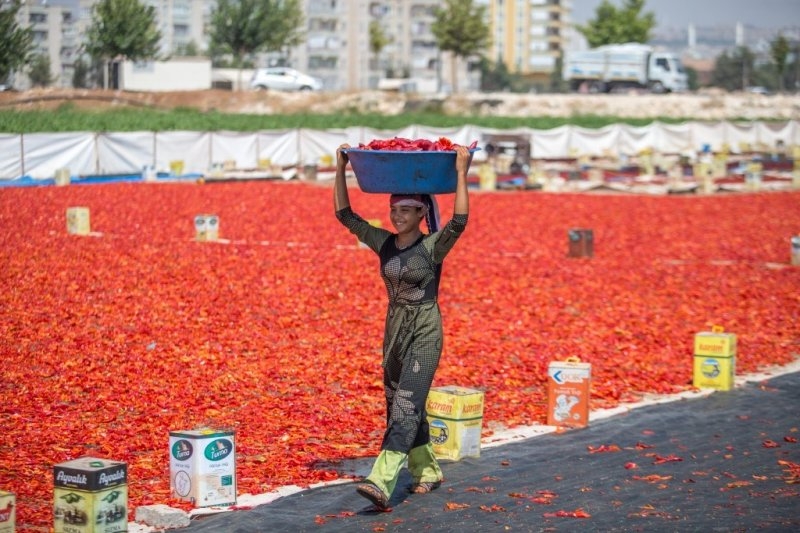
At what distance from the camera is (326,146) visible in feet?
178

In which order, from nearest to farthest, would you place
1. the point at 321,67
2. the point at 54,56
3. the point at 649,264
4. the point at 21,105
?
1. the point at 649,264
2. the point at 21,105
3. the point at 54,56
4. the point at 321,67

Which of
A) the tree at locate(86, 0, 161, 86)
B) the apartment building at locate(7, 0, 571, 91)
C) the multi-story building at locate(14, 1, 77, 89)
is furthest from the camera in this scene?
the apartment building at locate(7, 0, 571, 91)

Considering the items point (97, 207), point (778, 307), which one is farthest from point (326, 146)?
point (778, 307)

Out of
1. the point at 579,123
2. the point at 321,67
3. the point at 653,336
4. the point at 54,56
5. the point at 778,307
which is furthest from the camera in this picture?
the point at 321,67

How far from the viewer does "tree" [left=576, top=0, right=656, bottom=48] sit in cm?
12950

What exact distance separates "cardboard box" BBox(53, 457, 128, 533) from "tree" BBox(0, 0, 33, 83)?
31859 millimetres

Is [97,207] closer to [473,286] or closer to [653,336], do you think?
[473,286]

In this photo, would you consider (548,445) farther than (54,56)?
No

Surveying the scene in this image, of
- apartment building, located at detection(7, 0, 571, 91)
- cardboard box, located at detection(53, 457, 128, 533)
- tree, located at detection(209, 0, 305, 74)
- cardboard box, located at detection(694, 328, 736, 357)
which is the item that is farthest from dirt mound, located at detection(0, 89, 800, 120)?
cardboard box, located at detection(53, 457, 128, 533)

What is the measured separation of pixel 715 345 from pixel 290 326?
220 inches

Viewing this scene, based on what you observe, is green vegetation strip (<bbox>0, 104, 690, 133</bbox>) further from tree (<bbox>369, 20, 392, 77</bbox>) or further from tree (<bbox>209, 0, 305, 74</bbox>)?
tree (<bbox>369, 20, 392, 77</bbox>)

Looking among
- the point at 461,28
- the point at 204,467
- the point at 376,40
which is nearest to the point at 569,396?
the point at 204,467

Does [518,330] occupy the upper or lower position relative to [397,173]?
lower

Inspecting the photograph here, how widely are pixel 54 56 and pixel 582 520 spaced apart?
83308 mm
